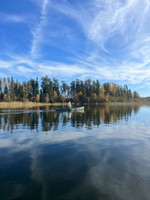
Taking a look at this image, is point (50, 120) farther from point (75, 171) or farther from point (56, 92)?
point (56, 92)

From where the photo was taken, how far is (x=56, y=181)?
6.37 meters

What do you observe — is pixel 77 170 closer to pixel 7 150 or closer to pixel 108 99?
pixel 7 150

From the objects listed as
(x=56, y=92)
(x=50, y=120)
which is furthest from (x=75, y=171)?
(x=56, y=92)

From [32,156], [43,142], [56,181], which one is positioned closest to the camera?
[56,181]

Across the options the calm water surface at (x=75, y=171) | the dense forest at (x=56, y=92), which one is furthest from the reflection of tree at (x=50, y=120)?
the dense forest at (x=56, y=92)

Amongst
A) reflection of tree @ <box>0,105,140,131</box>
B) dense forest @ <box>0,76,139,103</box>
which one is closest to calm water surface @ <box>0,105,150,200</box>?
reflection of tree @ <box>0,105,140,131</box>

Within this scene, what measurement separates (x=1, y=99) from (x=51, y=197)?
410 feet

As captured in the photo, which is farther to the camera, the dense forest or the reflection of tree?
the dense forest

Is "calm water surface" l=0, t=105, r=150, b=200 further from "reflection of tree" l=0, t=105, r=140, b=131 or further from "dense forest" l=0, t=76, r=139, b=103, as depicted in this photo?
"dense forest" l=0, t=76, r=139, b=103

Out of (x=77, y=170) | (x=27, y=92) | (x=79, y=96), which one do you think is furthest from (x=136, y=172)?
(x=79, y=96)

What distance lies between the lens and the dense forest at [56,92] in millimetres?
122912

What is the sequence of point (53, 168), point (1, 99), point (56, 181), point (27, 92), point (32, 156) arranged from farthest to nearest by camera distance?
1. point (27, 92)
2. point (1, 99)
3. point (32, 156)
4. point (53, 168)
5. point (56, 181)

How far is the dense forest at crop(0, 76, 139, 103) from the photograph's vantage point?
123 m

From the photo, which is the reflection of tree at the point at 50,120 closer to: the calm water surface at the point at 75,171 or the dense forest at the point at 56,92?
the calm water surface at the point at 75,171
